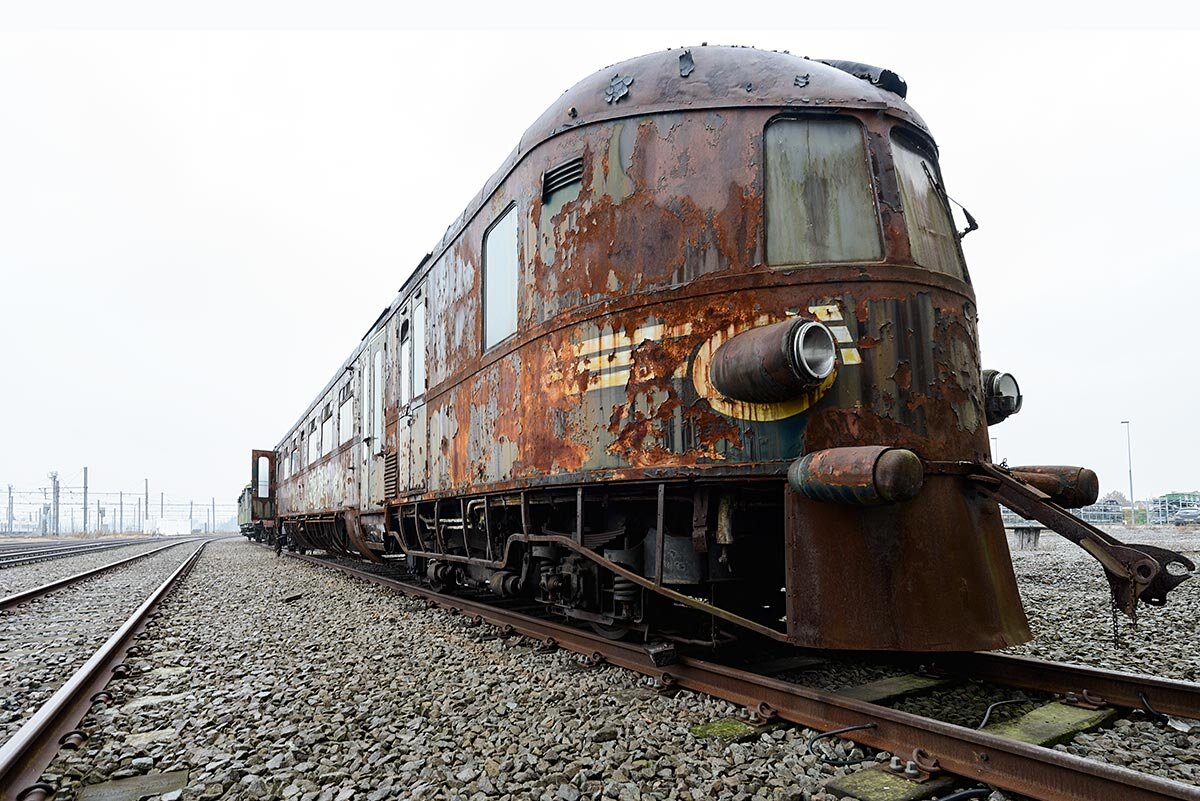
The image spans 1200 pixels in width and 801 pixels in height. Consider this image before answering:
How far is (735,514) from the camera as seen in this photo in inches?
172

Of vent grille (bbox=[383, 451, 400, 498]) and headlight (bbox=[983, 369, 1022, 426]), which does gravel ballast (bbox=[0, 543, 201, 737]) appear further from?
headlight (bbox=[983, 369, 1022, 426])

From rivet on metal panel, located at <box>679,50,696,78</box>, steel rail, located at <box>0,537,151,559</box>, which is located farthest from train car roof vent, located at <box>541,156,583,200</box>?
steel rail, located at <box>0,537,151,559</box>

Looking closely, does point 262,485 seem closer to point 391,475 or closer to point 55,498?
point 391,475

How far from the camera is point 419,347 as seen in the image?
8594 mm

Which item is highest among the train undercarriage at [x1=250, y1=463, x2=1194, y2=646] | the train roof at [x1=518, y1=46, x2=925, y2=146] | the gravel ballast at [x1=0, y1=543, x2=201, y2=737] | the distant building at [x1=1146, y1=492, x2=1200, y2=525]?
the train roof at [x1=518, y1=46, x2=925, y2=146]

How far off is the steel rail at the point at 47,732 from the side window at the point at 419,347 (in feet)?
12.1

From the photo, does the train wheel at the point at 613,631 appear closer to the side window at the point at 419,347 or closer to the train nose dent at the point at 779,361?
the train nose dent at the point at 779,361

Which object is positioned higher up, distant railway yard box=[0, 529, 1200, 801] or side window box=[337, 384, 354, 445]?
side window box=[337, 384, 354, 445]

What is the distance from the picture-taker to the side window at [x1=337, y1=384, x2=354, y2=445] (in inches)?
492

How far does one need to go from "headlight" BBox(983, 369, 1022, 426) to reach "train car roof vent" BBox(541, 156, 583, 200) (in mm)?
2925

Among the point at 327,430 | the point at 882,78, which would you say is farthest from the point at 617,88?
the point at 327,430

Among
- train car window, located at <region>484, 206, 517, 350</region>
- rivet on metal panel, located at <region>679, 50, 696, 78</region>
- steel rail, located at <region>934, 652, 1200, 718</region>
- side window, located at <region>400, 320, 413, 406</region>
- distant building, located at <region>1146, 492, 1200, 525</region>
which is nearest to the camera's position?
steel rail, located at <region>934, 652, 1200, 718</region>

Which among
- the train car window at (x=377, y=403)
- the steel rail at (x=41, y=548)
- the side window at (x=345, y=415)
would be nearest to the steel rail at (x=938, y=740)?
the train car window at (x=377, y=403)

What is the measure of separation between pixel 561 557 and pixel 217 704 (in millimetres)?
2259
